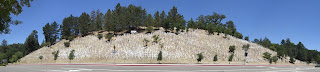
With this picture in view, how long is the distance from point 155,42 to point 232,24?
271 ft

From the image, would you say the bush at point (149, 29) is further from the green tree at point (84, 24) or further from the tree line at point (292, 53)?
the tree line at point (292, 53)

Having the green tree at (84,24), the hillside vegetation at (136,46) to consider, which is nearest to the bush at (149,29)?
the hillside vegetation at (136,46)

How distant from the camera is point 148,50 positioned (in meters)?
65.4

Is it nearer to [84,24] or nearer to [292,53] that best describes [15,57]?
[84,24]

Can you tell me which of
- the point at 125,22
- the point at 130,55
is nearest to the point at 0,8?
the point at 130,55

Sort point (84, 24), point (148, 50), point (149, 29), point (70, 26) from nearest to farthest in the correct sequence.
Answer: point (148, 50)
point (149, 29)
point (84, 24)
point (70, 26)

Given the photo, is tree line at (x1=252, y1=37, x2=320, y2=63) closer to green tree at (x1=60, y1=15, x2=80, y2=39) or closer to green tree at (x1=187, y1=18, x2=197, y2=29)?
green tree at (x1=187, y1=18, x2=197, y2=29)

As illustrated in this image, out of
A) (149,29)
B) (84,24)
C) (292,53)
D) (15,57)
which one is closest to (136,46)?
(149,29)

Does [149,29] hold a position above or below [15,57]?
above

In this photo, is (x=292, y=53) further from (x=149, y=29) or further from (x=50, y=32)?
(x=50, y=32)

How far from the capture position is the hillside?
6116cm

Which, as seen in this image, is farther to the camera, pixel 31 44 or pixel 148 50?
pixel 31 44

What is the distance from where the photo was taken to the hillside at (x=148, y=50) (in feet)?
201

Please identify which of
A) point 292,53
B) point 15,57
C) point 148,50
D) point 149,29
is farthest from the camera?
point 292,53
